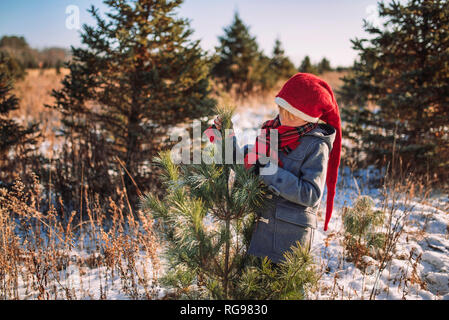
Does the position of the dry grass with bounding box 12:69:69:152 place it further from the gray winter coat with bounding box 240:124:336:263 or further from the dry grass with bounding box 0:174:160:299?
the gray winter coat with bounding box 240:124:336:263

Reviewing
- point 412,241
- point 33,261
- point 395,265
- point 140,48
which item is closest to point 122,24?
point 140,48

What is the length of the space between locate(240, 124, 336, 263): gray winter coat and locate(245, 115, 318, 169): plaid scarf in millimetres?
31

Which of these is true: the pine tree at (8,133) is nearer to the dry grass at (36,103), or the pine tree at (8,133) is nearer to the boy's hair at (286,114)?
the dry grass at (36,103)

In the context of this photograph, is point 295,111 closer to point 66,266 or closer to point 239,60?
point 66,266

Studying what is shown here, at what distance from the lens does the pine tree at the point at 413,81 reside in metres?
4.35

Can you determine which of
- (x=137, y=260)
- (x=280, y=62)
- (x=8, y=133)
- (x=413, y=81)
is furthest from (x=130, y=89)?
(x=280, y=62)

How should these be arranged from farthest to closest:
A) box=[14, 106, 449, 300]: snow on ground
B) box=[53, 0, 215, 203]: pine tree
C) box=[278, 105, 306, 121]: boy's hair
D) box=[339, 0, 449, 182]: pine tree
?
box=[339, 0, 449, 182]: pine tree < box=[53, 0, 215, 203]: pine tree < box=[14, 106, 449, 300]: snow on ground < box=[278, 105, 306, 121]: boy's hair

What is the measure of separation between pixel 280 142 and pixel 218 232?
0.64 m

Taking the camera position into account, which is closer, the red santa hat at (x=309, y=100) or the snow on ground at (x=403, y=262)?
the red santa hat at (x=309, y=100)

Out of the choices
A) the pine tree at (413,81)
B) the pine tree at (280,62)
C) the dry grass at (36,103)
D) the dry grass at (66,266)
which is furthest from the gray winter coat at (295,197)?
the pine tree at (280,62)

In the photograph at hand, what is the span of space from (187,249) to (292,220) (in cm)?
60

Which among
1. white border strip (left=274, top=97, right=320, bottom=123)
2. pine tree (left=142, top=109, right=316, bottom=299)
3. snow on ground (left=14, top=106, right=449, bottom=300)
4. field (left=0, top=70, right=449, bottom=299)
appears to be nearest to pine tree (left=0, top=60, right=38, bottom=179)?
field (left=0, top=70, right=449, bottom=299)

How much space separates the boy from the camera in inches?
55.0

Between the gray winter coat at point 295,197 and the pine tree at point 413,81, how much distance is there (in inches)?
133
